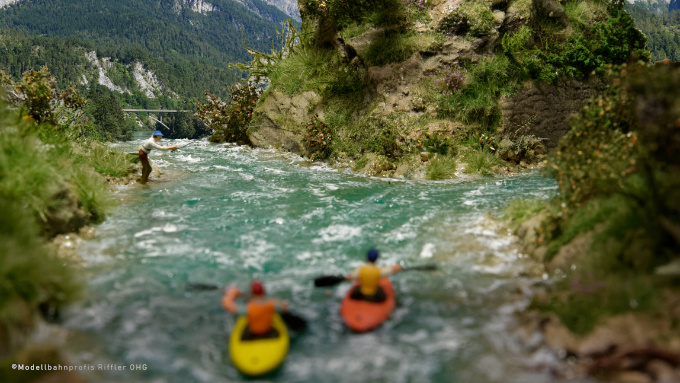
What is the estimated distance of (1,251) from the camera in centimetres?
413

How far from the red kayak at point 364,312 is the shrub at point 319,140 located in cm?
1125

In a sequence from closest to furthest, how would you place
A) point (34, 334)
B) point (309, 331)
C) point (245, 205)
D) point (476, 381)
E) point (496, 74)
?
point (476, 381)
point (34, 334)
point (309, 331)
point (245, 205)
point (496, 74)

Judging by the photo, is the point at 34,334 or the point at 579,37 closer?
the point at 34,334

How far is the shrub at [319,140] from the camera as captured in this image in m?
15.9

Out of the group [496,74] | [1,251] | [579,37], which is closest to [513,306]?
[1,251]

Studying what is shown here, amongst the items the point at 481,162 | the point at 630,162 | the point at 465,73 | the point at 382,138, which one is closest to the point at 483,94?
the point at 465,73

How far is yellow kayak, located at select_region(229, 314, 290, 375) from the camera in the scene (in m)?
3.81

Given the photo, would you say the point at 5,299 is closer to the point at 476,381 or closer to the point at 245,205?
the point at 476,381

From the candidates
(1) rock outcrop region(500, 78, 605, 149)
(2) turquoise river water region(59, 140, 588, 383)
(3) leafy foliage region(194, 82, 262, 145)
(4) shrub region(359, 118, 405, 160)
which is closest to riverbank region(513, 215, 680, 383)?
(2) turquoise river water region(59, 140, 588, 383)

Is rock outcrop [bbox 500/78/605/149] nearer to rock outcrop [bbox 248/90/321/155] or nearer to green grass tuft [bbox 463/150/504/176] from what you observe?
green grass tuft [bbox 463/150/504/176]

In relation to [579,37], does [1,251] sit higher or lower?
lower

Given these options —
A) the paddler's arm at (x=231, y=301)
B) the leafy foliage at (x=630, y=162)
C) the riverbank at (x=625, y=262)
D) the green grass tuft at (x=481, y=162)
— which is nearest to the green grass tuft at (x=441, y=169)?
the green grass tuft at (x=481, y=162)

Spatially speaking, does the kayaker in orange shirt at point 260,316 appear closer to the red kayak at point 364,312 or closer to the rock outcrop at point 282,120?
the red kayak at point 364,312

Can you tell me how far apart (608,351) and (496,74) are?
1211 cm
